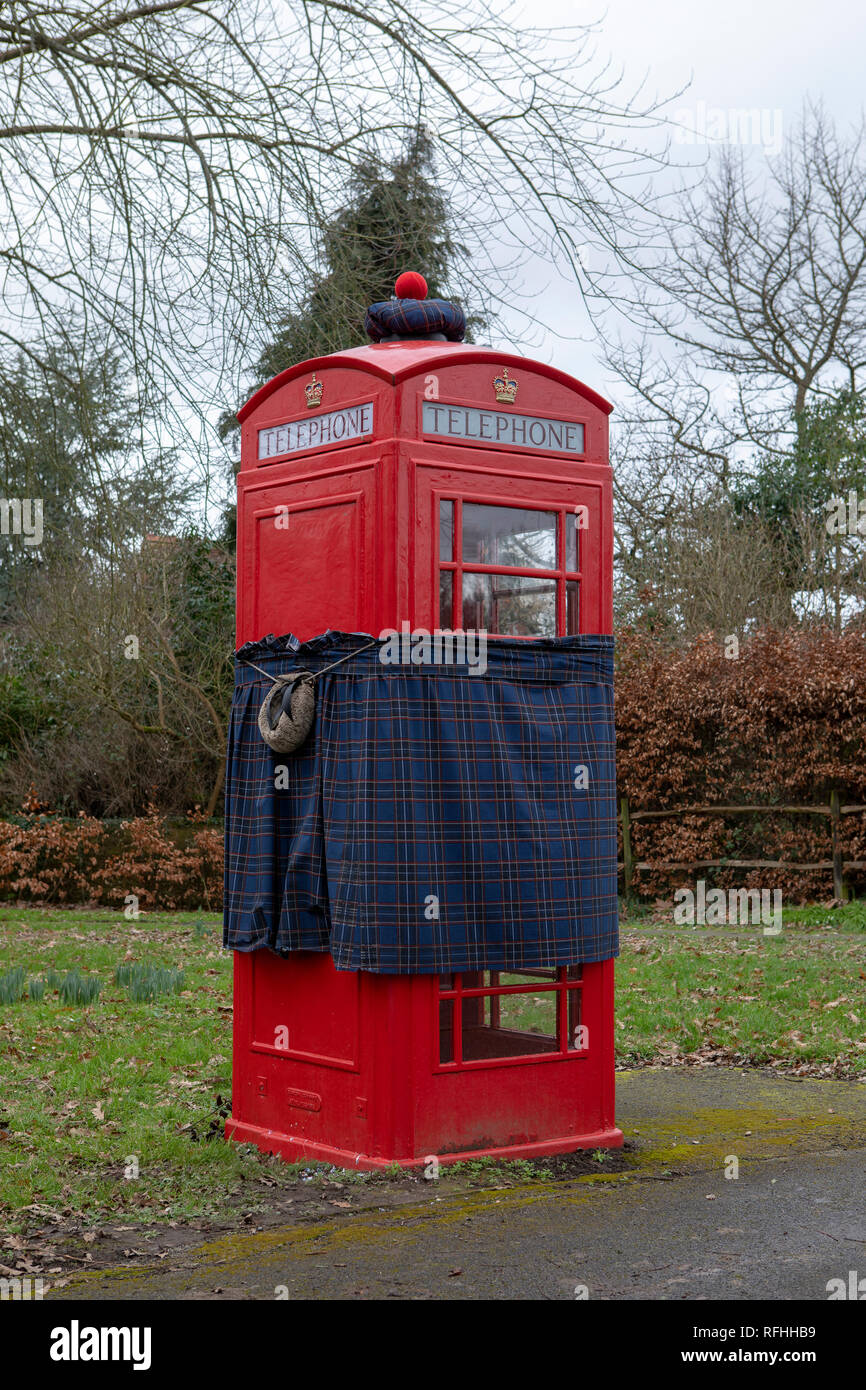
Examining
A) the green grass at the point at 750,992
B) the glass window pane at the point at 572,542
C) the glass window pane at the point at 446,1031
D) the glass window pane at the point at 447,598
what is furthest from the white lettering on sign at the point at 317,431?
the green grass at the point at 750,992

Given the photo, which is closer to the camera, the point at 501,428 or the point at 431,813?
the point at 431,813

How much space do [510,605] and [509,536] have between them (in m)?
0.29

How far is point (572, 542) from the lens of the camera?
233 inches

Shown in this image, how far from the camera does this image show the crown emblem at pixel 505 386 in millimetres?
5750

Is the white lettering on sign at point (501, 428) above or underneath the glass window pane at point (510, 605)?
above

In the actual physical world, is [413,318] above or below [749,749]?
above

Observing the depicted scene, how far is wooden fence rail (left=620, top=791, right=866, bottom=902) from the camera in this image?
575 inches

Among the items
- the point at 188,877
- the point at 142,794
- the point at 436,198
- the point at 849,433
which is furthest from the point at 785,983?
the point at 849,433

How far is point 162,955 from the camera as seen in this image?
1186 cm

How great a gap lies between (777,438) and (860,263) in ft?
9.89

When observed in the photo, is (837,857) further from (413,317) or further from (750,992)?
(413,317)

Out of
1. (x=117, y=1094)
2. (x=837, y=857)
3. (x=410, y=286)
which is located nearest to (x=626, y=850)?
(x=837, y=857)

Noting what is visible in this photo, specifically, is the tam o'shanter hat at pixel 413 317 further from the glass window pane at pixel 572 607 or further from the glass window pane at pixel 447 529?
the glass window pane at pixel 572 607
